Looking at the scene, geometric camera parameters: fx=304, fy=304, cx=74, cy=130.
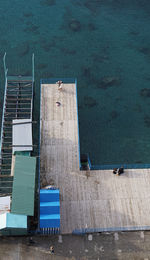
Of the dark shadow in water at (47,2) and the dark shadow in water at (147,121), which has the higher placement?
the dark shadow in water at (47,2)

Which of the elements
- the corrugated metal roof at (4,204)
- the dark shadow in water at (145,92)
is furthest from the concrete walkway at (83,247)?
the dark shadow in water at (145,92)

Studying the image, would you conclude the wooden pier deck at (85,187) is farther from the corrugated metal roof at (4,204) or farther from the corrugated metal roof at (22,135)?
the corrugated metal roof at (4,204)

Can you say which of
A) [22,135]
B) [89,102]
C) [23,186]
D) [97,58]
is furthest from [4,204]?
[97,58]

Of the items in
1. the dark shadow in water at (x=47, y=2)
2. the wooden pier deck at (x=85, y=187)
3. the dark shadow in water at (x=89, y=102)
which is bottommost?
the wooden pier deck at (x=85, y=187)

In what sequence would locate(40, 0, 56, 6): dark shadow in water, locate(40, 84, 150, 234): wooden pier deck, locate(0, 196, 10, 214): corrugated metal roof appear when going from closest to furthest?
1. locate(0, 196, 10, 214): corrugated metal roof
2. locate(40, 84, 150, 234): wooden pier deck
3. locate(40, 0, 56, 6): dark shadow in water

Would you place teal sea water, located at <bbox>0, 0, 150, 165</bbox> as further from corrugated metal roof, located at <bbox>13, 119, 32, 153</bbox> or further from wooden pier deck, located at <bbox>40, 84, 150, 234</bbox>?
corrugated metal roof, located at <bbox>13, 119, 32, 153</bbox>

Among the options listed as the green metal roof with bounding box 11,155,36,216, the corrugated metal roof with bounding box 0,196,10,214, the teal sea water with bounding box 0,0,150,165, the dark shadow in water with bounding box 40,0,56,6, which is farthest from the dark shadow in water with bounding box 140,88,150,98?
the corrugated metal roof with bounding box 0,196,10,214

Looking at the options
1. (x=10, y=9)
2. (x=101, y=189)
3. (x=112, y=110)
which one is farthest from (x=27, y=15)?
(x=101, y=189)
